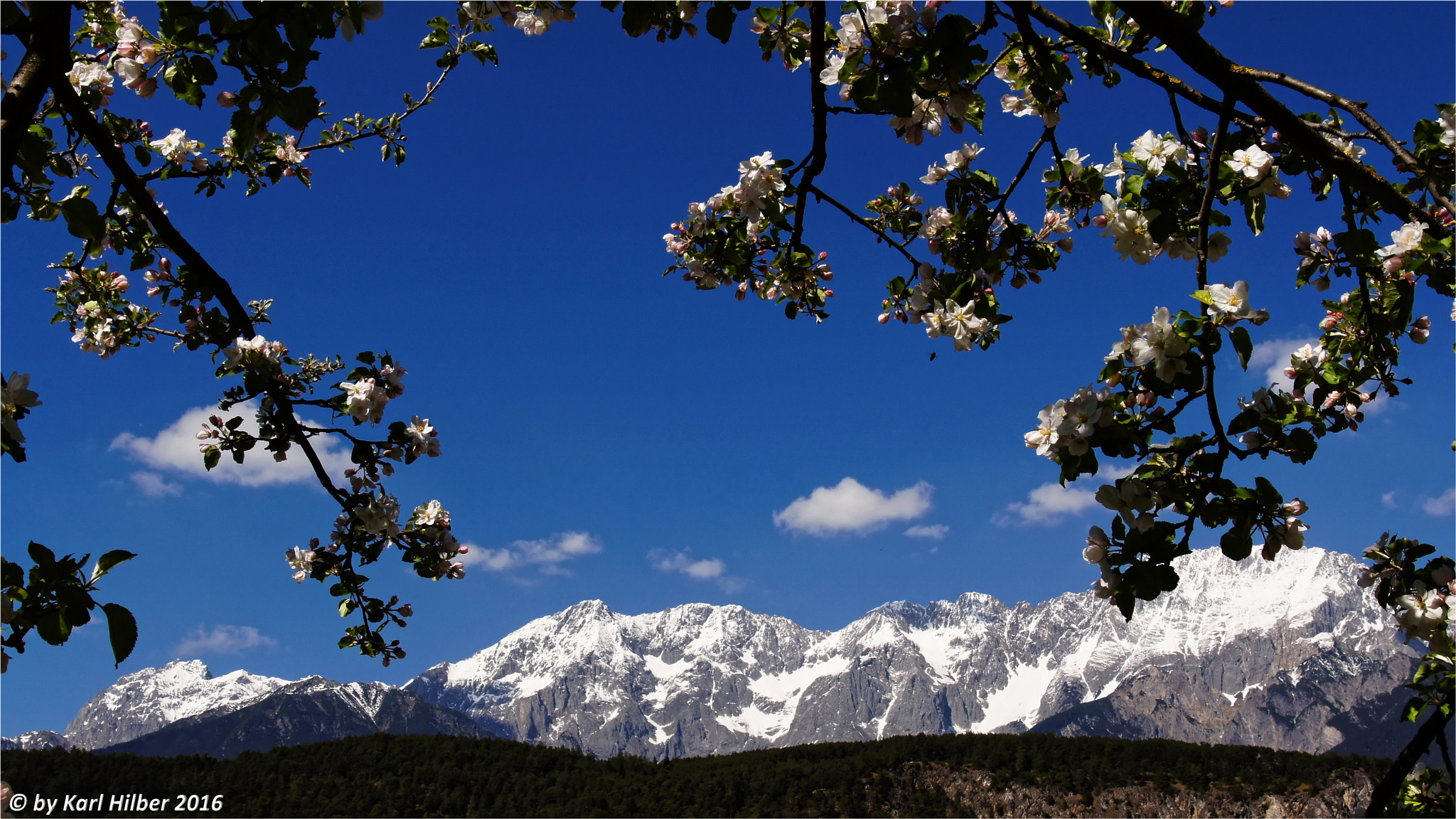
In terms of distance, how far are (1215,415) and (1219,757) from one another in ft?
190

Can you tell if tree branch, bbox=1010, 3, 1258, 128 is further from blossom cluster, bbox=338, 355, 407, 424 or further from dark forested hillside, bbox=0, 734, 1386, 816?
dark forested hillside, bbox=0, 734, 1386, 816

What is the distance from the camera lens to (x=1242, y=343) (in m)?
2.20

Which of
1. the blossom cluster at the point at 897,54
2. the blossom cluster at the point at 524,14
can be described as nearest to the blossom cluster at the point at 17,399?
the blossom cluster at the point at 524,14

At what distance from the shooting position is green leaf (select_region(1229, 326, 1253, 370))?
2.18m

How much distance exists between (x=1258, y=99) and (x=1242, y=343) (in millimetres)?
795

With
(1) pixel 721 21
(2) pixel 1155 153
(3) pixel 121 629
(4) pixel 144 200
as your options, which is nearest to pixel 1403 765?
(2) pixel 1155 153

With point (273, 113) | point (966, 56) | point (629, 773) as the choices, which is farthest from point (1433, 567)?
point (629, 773)

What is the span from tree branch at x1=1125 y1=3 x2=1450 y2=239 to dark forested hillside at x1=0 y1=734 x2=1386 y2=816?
50.1m

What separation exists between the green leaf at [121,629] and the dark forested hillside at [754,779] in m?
50.4

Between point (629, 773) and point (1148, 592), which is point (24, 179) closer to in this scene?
point (1148, 592)

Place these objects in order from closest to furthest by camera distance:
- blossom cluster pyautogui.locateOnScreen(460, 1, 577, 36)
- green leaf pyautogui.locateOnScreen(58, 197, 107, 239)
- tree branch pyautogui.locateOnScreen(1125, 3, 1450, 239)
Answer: green leaf pyautogui.locateOnScreen(58, 197, 107, 239) → tree branch pyautogui.locateOnScreen(1125, 3, 1450, 239) → blossom cluster pyautogui.locateOnScreen(460, 1, 577, 36)

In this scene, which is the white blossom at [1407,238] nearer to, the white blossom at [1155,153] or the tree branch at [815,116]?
the white blossom at [1155,153]

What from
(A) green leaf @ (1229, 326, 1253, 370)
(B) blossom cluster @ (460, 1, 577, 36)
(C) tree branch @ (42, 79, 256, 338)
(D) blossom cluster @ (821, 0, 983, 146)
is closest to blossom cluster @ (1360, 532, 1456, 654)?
(A) green leaf @ (1229, 326, 1253, 370)

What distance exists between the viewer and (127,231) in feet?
14.4
